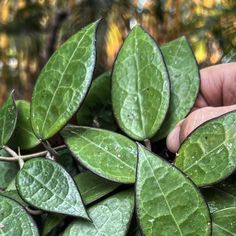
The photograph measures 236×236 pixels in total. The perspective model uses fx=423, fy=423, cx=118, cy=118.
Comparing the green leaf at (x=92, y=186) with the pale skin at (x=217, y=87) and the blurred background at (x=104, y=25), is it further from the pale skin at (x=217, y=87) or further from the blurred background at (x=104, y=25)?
the blurred background at (x=104, y=25)

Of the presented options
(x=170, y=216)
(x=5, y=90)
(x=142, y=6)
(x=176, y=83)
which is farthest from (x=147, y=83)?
(x=5, y=90)

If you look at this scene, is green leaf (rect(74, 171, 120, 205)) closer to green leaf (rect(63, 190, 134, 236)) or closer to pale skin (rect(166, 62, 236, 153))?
green leaf (rect(63, 190, 134, 236))

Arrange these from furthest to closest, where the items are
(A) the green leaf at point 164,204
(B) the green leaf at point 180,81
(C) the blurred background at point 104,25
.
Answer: (C) the blurred background at point 104,25 → (B) the green leaf at point 180,81 → (A) the green leaf at point 164,204

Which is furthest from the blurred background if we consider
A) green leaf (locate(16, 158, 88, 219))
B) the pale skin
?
green leaf (locate(16, 158, 88, 219))

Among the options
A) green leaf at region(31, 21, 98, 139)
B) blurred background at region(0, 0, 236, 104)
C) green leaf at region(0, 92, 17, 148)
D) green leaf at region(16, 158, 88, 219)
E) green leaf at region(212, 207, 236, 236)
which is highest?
green leaf at region(31, 21, 98, 139)

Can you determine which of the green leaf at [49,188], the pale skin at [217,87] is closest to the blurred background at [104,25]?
the pale skin at [217,87]
